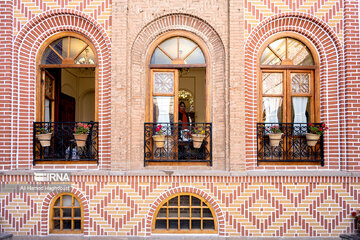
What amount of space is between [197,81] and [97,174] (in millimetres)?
7609

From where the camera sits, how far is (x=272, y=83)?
226 inches

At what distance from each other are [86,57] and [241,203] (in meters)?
4.86

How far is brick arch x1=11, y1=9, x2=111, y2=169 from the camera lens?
5.47 metres

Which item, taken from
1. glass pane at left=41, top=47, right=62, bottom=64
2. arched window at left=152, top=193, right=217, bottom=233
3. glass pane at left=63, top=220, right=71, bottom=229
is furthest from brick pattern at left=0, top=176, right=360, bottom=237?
glass pane at left=41, top=47, right=62, bottom=64

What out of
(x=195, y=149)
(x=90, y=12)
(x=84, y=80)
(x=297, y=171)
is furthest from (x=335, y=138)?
(x=84, y=80)

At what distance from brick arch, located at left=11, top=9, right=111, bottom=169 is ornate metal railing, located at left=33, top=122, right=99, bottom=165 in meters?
0.16

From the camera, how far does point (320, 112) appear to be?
5.62 m

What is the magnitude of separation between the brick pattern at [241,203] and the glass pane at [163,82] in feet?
6.63

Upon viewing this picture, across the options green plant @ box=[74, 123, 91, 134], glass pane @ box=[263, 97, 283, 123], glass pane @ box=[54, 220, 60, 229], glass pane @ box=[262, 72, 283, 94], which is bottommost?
glass pane @ box=[54, 220, 60, 229]

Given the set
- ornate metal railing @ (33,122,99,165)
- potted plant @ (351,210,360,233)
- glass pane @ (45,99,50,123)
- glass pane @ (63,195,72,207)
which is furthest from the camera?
glass pane @ (45,99,50,123)

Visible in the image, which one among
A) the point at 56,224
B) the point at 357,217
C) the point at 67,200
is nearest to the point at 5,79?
the point at 67,200

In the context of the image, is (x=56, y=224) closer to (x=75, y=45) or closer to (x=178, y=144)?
(x=178, y=144)

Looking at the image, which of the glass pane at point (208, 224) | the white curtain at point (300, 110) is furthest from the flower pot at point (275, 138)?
the glass pane at point (208, 224)

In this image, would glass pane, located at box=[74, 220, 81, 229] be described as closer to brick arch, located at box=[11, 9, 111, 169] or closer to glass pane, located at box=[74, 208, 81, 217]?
glass pane, located at box=[74, 208, 81, 217]
